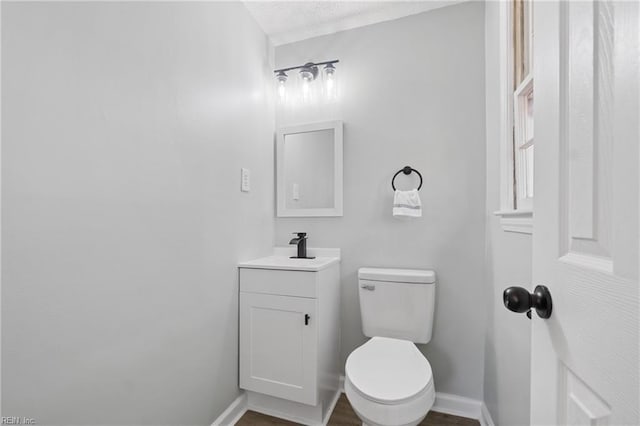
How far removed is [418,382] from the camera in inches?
43.6

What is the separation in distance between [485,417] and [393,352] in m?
0.66

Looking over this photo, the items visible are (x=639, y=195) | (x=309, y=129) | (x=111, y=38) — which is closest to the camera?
(x=639, y=195)

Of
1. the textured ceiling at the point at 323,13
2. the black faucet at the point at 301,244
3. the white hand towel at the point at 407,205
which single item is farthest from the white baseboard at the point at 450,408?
the textured ceiling at the point at 323,13

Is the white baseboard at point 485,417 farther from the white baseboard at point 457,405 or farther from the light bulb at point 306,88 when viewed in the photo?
the light bulb at point 306,88

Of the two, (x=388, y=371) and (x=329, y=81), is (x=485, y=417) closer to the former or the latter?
(x=388, y=371)

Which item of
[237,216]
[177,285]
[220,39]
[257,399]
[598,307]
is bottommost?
[257,399]

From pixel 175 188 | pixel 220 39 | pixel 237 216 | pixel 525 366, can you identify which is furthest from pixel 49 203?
pixel 525 366

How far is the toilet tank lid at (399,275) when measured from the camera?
154 centimetres

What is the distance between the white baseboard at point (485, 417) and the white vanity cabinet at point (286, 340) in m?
0.81

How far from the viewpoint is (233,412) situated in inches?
58.0

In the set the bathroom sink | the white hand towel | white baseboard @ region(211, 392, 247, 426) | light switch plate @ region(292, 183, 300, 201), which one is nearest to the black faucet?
the bathroom sink

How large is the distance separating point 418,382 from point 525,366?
38cm

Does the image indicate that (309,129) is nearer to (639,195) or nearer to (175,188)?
(175,188)

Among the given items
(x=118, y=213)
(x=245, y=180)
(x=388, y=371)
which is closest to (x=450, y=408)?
(x=388, y=371)
